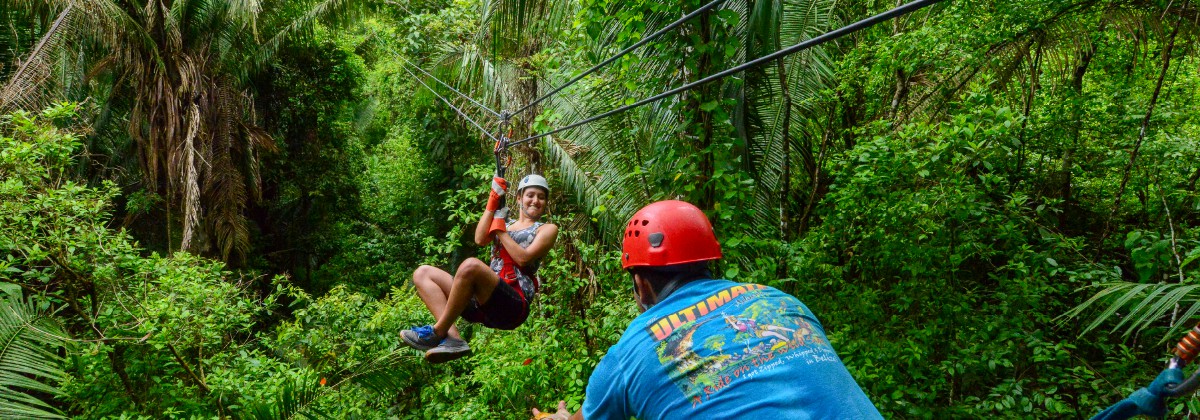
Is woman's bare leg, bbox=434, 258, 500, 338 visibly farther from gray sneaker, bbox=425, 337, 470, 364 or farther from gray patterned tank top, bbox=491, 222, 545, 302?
gray patterned tank top, bbox=491, 222, 545, 302

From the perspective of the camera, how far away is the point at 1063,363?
17.3 feet

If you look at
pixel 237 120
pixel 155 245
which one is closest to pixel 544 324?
pixel 237 120

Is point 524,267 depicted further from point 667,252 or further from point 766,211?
point 667,252

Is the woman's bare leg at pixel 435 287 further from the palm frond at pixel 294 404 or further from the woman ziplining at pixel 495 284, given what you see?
the palm frond at pixel 294 404

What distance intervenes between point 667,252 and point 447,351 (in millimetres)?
2720

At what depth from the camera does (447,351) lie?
4957 mm

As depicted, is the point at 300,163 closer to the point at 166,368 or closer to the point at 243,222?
the point at 243,222

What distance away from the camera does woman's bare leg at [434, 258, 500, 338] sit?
469cm

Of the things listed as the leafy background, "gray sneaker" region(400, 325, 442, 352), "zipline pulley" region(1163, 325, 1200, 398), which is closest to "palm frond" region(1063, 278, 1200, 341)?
the leafy background

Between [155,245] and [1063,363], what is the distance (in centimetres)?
1480

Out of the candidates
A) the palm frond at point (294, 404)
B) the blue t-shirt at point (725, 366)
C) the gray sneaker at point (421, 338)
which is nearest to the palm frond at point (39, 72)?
the palm frond at point (294, 404)

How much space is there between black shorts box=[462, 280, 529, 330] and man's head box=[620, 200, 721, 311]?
230cm

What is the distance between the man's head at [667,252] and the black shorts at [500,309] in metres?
2.30

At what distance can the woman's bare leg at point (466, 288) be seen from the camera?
4.69 meters
